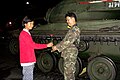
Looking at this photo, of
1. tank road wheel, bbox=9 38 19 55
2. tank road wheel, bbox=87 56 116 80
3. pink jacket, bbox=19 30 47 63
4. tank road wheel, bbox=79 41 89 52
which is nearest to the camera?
pink jacket, bbox=19 30 47 63

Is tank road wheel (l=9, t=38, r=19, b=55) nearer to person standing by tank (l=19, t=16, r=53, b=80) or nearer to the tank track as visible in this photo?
the tank track

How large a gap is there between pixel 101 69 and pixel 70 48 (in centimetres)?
192

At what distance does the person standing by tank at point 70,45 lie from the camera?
5.27 m

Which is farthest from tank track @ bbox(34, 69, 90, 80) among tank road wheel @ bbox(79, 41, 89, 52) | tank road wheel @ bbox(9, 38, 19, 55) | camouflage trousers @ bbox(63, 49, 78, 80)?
tank road wheel @ bbox(9, 38, 19, 55)

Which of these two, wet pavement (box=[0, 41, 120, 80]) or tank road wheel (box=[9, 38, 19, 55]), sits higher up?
tank road wheel (box=[9, 38, 19, 55])

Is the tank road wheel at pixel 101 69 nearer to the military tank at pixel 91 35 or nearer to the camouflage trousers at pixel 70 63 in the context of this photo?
the military tank at pixel 91 35

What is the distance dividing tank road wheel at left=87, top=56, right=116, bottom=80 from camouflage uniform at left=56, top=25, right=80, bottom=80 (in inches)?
61.0

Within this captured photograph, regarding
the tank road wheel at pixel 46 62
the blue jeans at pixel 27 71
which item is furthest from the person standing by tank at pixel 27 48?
the tank road wheel at pixel 46 62

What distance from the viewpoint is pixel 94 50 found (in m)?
7.50

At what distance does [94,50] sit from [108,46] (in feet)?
1.76

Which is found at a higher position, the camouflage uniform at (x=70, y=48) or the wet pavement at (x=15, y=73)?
the camouflage uniform at (x=70, y=48)

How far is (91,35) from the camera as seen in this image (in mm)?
6848

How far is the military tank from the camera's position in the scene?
6691 millimetres

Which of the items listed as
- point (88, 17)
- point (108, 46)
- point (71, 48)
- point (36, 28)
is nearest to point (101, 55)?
point (108, 46)
